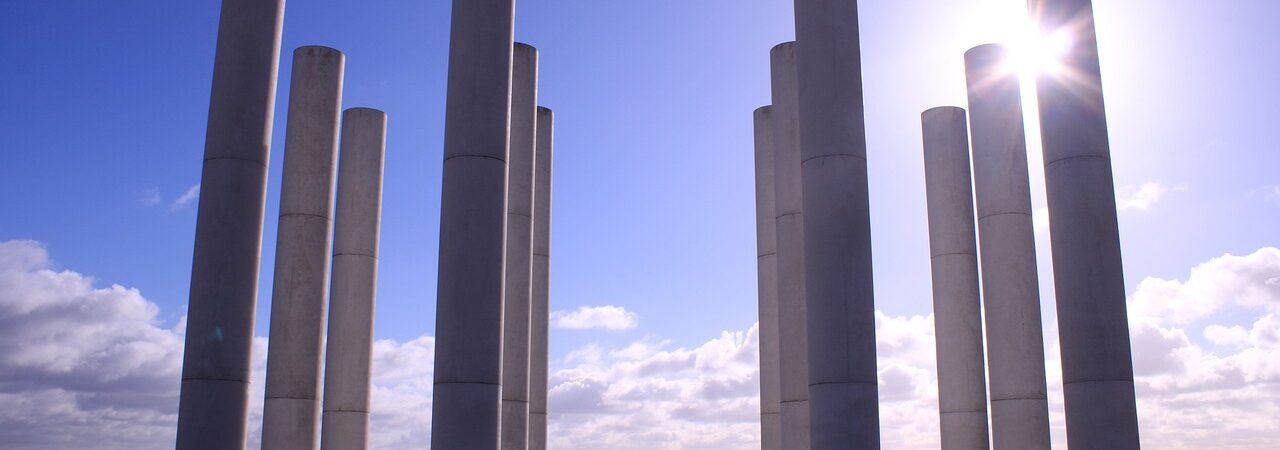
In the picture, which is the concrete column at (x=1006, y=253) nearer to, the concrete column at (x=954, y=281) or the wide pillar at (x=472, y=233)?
the concrete column at (x=954, y=281)

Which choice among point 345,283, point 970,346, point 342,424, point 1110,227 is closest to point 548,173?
point 345,283

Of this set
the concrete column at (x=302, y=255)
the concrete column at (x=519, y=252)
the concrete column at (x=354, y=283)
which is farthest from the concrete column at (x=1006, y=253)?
the concrete column at (x=302, y=255)

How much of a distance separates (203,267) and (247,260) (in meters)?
1.17

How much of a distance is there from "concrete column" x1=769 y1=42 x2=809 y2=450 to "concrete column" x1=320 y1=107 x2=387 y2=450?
18.3 meters

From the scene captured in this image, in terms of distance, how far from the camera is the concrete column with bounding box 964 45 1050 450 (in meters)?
48.1

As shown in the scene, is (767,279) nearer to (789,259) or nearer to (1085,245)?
(789,259)

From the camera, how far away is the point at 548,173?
57.2 m

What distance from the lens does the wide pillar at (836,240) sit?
32.0m

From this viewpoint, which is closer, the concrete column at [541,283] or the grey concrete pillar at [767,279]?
the grey concrete pillar at [767,279]

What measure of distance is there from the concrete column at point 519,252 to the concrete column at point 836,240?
17.7m

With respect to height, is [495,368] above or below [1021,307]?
below

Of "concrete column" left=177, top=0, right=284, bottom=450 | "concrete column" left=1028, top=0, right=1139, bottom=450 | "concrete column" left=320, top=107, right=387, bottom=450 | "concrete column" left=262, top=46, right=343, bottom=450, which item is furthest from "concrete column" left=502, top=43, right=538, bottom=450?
"concrete column" left=1028, top=0, right=1139, bottom=450

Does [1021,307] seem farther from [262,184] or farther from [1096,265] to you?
[262,184]

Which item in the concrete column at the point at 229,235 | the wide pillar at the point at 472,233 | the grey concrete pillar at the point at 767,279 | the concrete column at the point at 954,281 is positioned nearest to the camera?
the wide pillar at the point at 472,233
